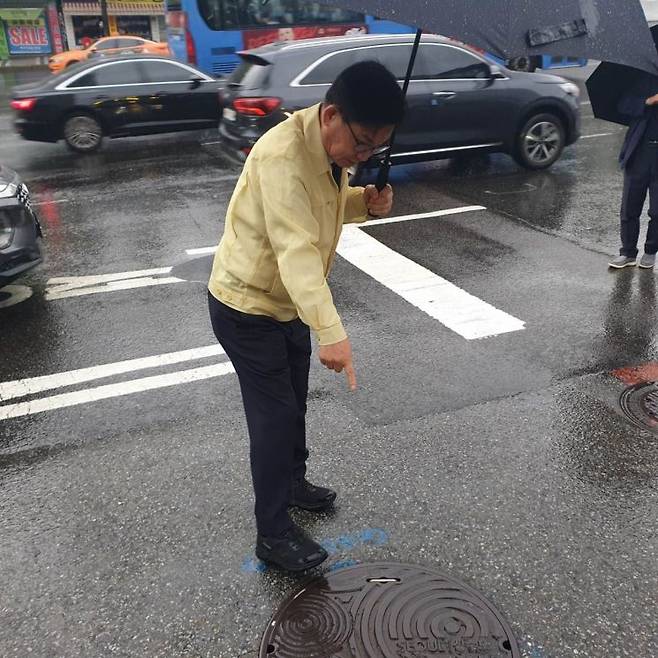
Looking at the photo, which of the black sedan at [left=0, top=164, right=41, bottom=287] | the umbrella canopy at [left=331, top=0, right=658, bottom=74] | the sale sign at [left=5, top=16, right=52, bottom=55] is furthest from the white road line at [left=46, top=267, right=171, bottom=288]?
the sale sign at [left=5, top=16, right=52, bottom=55]

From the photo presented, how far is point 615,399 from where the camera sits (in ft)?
13.0

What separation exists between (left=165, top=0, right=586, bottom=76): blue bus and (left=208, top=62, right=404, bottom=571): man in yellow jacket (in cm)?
1347

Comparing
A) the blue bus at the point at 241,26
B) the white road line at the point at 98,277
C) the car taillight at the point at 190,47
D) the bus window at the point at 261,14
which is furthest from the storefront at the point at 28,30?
the white road line at the point at 98,277

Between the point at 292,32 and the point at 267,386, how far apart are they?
1458cm

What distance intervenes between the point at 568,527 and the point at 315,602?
3.87 ft

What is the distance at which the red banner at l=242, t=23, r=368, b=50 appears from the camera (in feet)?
49.0

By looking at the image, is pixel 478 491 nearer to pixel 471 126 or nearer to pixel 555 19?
pixel 555 19

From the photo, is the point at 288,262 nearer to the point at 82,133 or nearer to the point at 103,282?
the point at 103,282

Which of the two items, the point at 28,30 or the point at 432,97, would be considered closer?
the point at 432,97

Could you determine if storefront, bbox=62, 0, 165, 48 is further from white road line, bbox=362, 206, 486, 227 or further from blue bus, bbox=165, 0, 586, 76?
white road line, bbox=362, 206, 486, 227

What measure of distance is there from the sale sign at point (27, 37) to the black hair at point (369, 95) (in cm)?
3953

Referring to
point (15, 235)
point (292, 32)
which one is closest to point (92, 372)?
point (15, 235)

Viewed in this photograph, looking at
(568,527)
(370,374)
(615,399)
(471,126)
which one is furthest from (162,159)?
(568,527)

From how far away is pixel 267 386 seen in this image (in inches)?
98.7
